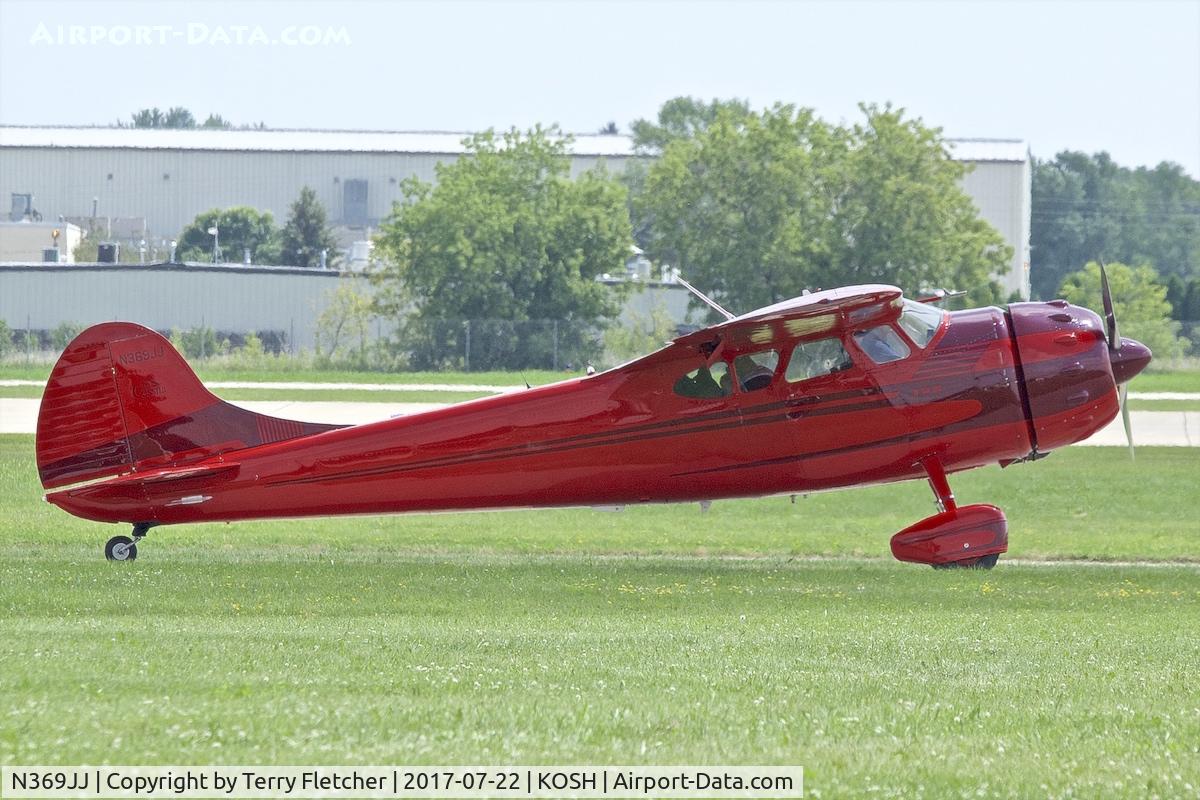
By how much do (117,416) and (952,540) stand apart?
27.2 ft

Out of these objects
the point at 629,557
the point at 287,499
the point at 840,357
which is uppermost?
the point at 840,357

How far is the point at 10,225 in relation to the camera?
86.6m

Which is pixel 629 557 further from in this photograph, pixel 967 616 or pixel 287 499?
pixel 967 616

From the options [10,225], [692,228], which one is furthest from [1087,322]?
[10,225]

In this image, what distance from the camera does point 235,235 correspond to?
9794 cm

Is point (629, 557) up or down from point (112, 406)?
down

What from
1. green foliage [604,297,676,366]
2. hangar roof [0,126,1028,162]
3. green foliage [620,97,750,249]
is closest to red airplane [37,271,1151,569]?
green foliage [604,297,676,366]

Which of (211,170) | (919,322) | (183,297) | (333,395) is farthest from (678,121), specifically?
(919,322)

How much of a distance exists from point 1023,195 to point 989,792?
292 feet

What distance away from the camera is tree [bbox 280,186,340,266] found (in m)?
95.2

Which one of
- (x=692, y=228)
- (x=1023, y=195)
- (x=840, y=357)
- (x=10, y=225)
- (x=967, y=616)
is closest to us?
(x=967, y=616)

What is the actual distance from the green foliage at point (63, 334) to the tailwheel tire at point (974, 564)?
153ft

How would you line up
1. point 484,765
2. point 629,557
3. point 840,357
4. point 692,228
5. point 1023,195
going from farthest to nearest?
point 1023,195 → point 692,228 → point 629,557 → point 840,357 → point 484,765
